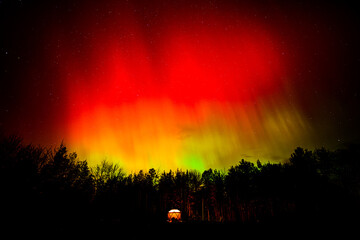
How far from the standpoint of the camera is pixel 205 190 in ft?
165

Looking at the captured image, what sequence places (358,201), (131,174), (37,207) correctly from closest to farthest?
(37,207) < (358,201) < (131,174)

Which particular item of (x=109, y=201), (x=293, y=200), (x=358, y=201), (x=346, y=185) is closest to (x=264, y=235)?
(x=109, y=201)

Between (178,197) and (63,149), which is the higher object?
(63,149)

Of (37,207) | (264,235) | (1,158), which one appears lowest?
(264,235)

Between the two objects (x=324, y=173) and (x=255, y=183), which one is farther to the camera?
(x=255, y=183)

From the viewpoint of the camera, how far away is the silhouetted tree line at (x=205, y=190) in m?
28.2

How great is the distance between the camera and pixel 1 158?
2353 centimetres

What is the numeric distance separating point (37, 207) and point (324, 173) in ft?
204

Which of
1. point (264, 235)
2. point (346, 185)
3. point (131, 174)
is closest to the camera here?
point (264, 235)

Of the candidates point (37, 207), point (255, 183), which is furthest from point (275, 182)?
point (37, 207)

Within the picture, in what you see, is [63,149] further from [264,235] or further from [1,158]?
[264,235]

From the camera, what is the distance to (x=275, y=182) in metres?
49.9

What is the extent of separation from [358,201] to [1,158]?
217 ft

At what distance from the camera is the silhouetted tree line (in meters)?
28.2
